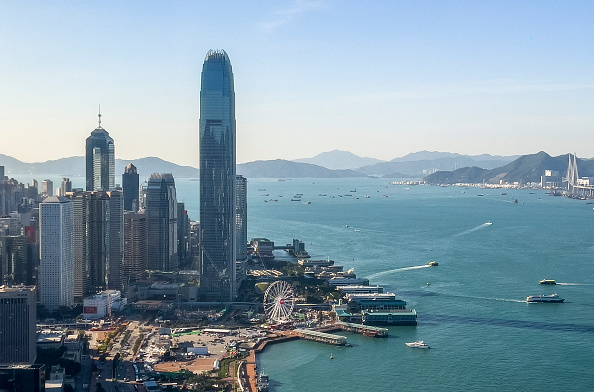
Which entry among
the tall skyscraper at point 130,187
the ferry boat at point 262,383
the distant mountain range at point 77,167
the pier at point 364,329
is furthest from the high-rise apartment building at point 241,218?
the distant mountain range at point 77,167

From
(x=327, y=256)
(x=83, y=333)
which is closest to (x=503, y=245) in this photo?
(x=327, y=256)

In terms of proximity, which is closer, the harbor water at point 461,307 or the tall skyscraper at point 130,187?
the harbor water at point 461,307

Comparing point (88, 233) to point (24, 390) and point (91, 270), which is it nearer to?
point (91, 270)

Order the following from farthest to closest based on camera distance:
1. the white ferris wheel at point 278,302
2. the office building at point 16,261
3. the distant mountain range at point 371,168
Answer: the distant mountain range at point 371,168
the office building at point 16,261
the white ferris wheel at point 278,302

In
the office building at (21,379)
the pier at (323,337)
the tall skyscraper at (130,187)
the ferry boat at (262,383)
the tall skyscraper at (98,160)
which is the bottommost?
the ferry boat at (262,383)

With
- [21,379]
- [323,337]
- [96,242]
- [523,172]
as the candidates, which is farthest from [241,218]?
[523,172]

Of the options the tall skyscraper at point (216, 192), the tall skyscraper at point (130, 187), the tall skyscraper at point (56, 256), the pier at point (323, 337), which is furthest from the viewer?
the tall skyscraper at point (130, 187)

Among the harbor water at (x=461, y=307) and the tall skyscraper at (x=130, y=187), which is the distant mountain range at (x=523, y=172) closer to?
the harbor water at (x=461, y=307)
